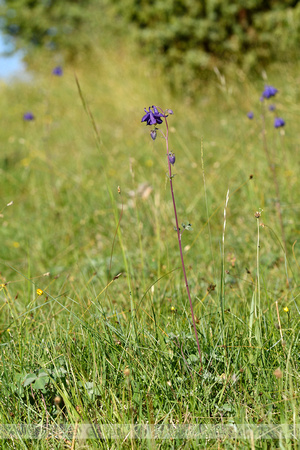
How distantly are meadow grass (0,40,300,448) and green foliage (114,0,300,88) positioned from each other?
18.5 inches

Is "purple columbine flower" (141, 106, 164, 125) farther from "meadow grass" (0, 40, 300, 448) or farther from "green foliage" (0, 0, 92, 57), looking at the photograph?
"green foliage" (0, 0, 92, 57)

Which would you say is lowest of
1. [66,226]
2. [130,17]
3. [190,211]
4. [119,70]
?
[66,226]

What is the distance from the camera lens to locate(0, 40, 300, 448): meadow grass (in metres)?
1.44

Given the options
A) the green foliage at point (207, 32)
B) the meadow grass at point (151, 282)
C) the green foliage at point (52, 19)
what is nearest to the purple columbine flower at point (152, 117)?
the meadow grass at point (151, 282)

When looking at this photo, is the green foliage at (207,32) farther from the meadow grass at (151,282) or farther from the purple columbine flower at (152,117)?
the purple columbine flower at (152,117)

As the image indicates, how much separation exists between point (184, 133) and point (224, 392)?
393 centimetres

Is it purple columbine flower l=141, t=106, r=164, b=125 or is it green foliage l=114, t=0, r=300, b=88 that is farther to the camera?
green foliage l=114, t=0, r=300, b=88

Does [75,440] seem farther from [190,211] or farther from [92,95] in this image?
[92,95]

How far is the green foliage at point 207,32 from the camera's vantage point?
598 cm

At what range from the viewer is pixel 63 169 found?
4879mm

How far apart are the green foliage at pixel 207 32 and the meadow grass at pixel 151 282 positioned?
0.47 metres

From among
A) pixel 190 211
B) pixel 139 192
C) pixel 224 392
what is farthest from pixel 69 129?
pixel 224 392

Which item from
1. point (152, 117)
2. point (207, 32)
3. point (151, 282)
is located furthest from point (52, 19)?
point (152, 117)

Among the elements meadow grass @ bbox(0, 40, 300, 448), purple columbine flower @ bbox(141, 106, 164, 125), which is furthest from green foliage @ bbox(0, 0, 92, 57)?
purple columbine flower @ bbox(141, 106, 164, 125)
